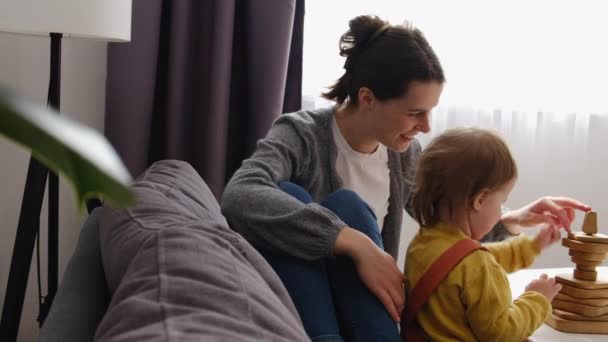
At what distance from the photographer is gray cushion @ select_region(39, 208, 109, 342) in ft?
2.72

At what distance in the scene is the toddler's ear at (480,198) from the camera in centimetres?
128

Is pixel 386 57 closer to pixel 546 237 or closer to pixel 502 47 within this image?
pixel 546 237

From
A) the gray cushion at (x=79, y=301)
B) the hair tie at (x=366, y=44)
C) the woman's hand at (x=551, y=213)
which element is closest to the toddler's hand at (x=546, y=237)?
the woman's hand at (x=551, y=213)

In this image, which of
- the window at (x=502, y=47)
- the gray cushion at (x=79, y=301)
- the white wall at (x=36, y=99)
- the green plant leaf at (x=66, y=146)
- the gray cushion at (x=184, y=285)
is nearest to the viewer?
the green plant leaf at (x=66, y=146)

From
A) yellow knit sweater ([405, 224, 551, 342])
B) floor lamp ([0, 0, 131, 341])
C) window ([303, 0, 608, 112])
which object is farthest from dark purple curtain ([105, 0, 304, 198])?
yellow knit sweater ([405, 224, 551, 342])

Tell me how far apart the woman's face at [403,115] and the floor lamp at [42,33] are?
0.59 m

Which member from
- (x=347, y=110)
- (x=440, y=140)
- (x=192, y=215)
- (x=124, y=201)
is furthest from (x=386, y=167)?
(x=124, y=201)

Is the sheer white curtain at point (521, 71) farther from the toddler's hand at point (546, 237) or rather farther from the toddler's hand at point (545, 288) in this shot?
the toddler's hand at point (545, 288)

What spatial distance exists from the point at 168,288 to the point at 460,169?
72 centimetres

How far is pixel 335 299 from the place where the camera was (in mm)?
1267

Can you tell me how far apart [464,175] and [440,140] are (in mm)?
73

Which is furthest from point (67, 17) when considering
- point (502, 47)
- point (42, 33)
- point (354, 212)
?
point (502, 47)

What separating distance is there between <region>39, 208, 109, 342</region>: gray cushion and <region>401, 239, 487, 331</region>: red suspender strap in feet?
1.59

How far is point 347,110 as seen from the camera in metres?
1.79
